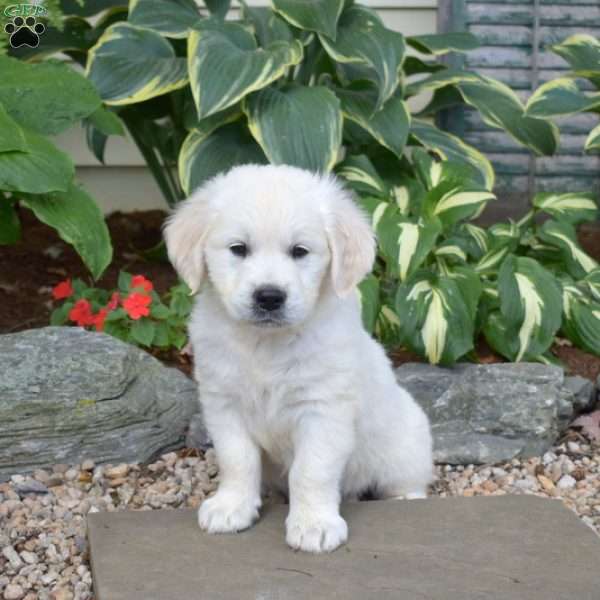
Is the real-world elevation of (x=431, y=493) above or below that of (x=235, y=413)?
below

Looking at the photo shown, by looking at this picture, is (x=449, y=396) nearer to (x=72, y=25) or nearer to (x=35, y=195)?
(x=35, y=195)

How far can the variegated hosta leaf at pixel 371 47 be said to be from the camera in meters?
4.79

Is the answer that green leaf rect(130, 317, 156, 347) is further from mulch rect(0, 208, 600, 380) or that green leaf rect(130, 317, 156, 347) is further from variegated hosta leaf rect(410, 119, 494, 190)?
variegated hosta leaf rect(410, 119, 494, 190)

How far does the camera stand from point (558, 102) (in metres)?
5.11

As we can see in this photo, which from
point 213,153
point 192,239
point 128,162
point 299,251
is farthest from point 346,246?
point 128,162

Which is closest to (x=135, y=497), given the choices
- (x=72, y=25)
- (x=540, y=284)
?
(x=540, y=284)

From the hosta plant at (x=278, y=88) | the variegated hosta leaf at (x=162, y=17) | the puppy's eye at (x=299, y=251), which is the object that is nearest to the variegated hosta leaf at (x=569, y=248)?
the hosta plant at (x=278, y=88)

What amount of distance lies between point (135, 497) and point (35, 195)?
1211 mm

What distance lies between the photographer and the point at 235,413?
10.2ft

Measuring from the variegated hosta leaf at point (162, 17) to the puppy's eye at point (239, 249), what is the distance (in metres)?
2.36

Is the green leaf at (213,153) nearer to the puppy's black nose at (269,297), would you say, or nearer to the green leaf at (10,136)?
the green leaf at (10,136)

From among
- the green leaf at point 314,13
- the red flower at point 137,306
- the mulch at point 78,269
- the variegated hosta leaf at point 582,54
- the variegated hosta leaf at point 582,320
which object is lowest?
the mulch at point 78,269

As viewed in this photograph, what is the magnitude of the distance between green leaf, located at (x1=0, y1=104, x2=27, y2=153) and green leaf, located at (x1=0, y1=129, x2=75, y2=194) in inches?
2.1

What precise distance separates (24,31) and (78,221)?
155 centimetres
